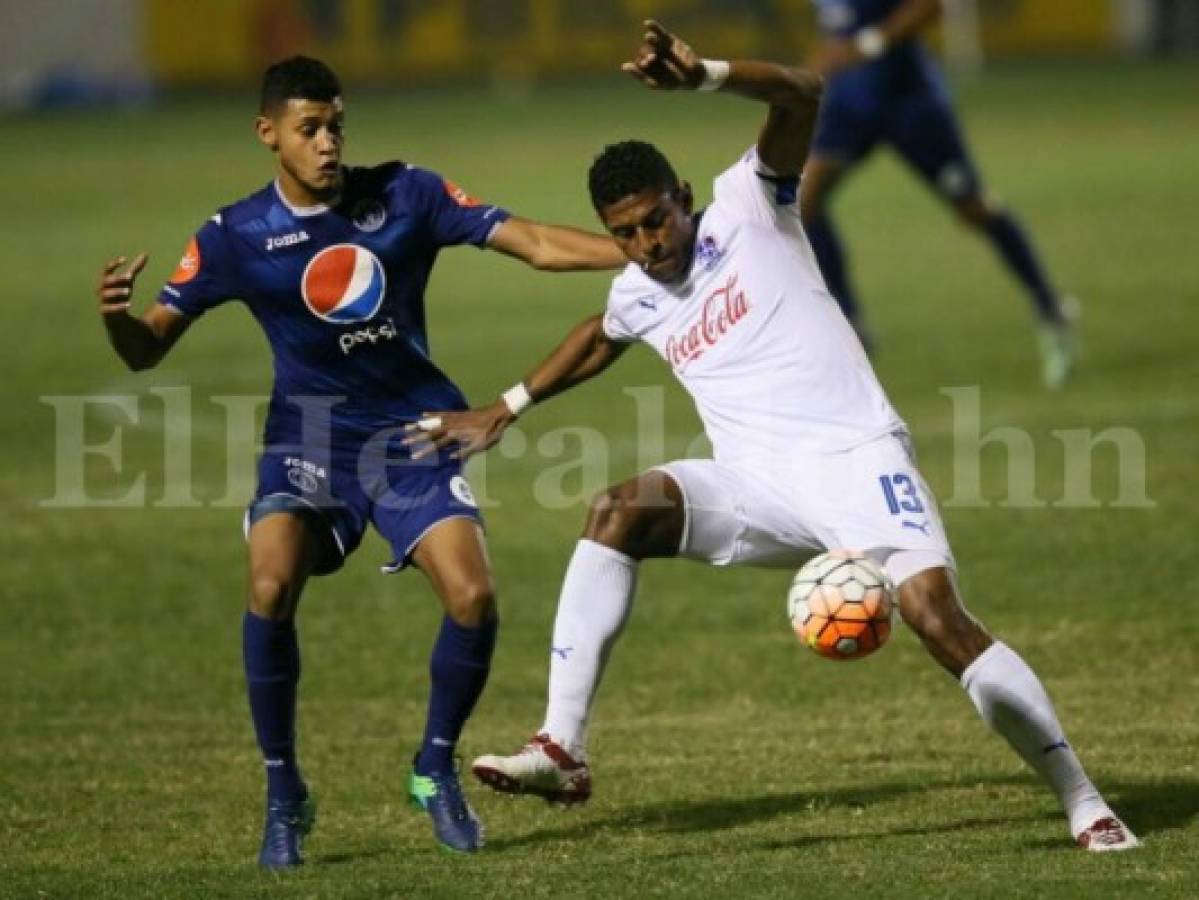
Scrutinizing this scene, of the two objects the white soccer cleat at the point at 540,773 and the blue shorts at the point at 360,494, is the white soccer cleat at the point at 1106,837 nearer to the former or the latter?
the white soccer cleat at the point at 540,773

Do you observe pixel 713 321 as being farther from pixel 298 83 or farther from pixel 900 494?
pixel 298 83

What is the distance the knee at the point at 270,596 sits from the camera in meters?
7.45

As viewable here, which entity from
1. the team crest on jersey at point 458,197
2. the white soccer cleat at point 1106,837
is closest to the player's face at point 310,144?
the team crest on jersey at point 458,197

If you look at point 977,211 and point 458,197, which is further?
point 977,211

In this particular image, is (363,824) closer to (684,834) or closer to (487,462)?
(684,834)

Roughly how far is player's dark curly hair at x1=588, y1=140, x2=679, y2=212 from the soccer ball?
49.7 inches

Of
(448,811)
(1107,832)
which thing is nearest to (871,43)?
(448,811)

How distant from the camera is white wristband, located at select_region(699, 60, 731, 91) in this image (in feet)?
24.7

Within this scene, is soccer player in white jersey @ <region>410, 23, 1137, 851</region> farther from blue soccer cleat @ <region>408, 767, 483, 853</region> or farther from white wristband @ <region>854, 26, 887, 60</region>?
white wristband @ <region>854, 26, 887, 60</region>

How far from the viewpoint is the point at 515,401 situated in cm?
812

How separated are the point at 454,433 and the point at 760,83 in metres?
1.43

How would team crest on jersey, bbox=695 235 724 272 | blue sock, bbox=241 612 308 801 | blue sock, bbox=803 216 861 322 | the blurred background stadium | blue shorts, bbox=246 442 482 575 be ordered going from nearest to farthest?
blue sock, bbox=241 612 308 801
blue shorts, bbox=246 442 482 575
team crest on jersey, bbox=695 235 724 272
blue sock, bbox=803 216 861 322
the blurred background stadium

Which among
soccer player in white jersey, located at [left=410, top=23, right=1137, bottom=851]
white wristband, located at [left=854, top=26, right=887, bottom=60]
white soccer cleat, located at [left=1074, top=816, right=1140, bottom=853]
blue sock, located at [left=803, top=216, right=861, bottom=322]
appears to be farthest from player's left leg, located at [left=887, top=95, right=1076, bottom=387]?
white soccer cleat, located at [left=1074, top=816, right=1140, bottom=853]

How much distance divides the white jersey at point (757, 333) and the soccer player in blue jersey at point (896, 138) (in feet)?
28.9
